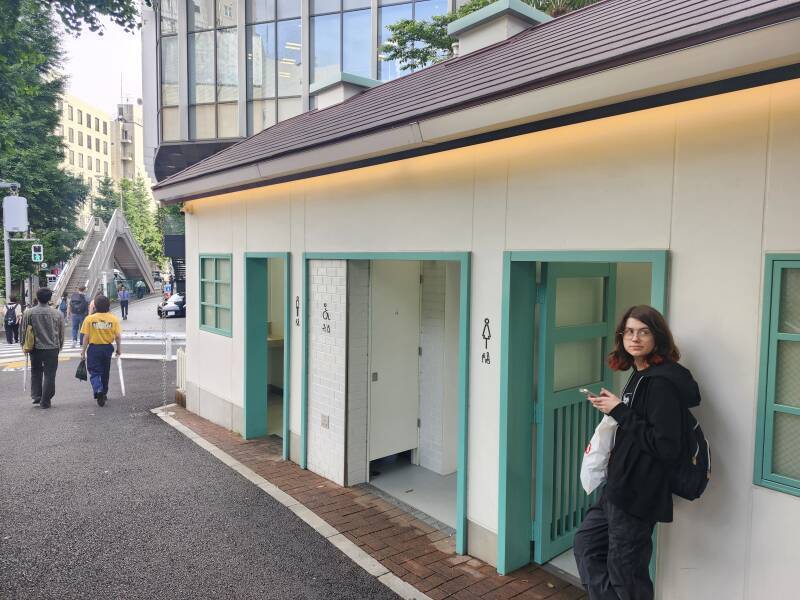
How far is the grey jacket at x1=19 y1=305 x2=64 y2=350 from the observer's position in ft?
28.1

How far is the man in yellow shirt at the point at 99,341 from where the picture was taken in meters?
8.70

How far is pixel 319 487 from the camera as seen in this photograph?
5.79m

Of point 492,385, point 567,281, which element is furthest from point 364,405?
point 567,281

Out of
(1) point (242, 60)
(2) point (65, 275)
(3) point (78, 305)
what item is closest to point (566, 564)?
(3) point (78, 305)

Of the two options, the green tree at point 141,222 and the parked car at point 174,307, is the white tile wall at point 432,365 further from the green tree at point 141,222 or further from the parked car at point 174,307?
the green tree at point 141,222

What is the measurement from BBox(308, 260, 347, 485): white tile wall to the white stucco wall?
5.54 ft

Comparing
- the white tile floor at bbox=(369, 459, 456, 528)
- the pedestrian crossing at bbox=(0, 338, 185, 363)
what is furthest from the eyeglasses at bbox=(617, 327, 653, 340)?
the pedestrian crossing at bbox=(0, 338, 185, 363)

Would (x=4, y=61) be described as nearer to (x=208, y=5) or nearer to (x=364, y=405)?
(x=364, y=405)

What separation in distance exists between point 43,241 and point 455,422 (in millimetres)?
25901

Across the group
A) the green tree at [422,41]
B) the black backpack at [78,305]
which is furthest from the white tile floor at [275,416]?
the green tree at [422,41]

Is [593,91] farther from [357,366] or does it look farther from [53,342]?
[53,342]

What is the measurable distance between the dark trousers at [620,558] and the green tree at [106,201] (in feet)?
175

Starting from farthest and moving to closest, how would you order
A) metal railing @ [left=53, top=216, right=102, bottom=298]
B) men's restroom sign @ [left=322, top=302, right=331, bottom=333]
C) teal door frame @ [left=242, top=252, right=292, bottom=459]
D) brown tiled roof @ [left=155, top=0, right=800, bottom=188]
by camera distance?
metal railing @ [left=53, top=216, right=102, bottom=298] → teal door frame @ [left=242, top=252, right=292, bottom=459] → men's restroom sign @ [left=322, top=302, right=331, bottom=333] → brown tiled roof @ [left=155, top=0, right=800, bottom=188]

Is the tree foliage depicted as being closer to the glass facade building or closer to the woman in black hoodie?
the woman in black hoodie
